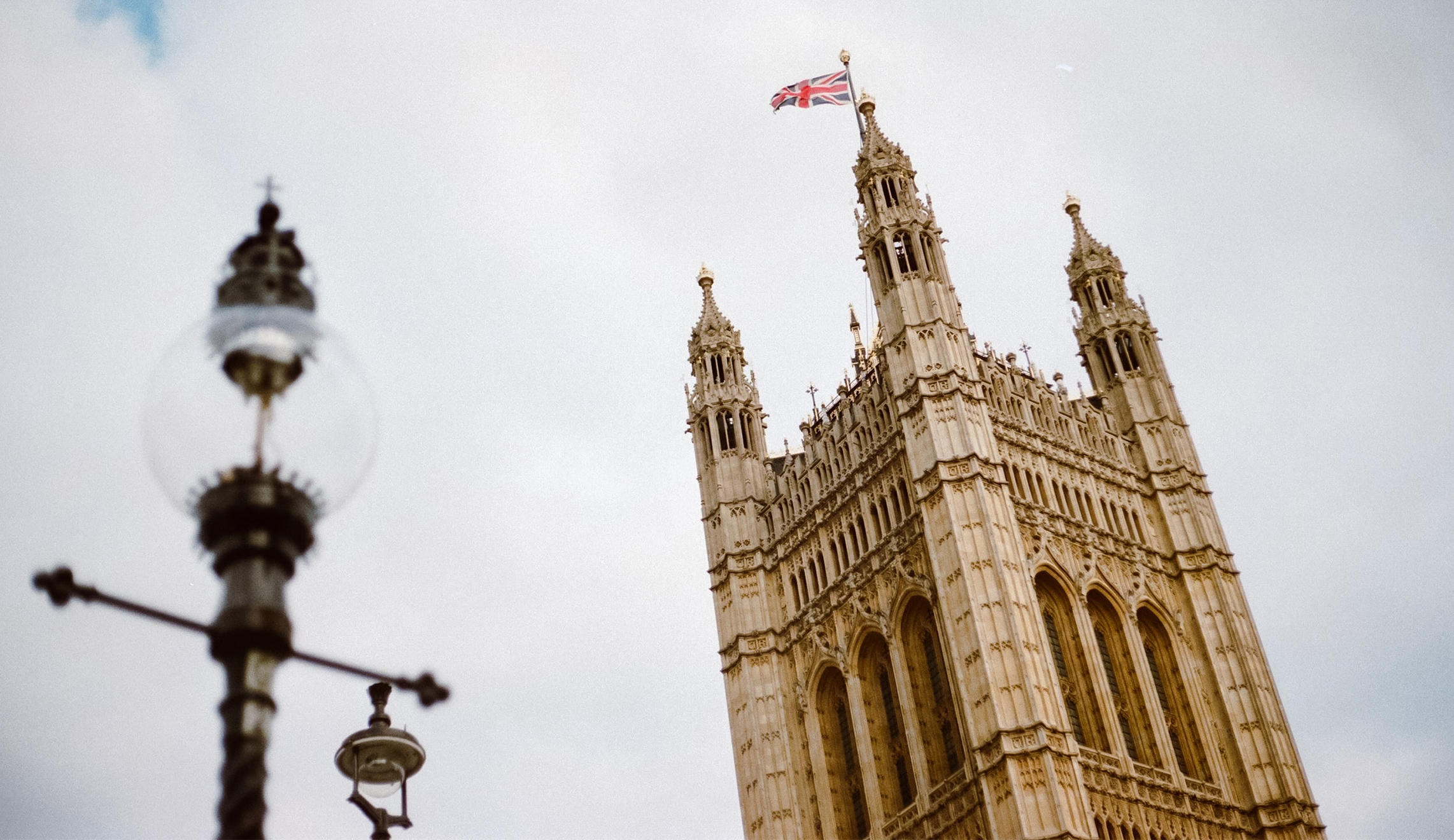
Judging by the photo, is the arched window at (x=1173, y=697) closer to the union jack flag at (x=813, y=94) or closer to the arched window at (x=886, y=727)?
the arched window at (x=886, y=727)

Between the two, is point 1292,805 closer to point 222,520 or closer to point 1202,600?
point 1202,600

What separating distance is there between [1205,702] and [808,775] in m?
11.2

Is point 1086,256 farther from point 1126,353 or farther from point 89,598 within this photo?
point 89,598

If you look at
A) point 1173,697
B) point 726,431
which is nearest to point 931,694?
point 1173,697

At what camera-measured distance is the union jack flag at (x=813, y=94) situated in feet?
177

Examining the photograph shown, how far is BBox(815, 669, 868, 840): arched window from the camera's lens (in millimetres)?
42500

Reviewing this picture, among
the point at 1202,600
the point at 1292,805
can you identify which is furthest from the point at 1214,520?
the point at 1292,805

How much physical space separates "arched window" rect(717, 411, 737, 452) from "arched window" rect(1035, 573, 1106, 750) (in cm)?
1299

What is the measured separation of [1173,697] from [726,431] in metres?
16.9

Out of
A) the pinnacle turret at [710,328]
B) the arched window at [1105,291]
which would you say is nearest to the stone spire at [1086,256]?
the arched window at [1105,291]

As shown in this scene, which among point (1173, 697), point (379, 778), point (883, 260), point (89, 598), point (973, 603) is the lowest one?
point (89, 598)

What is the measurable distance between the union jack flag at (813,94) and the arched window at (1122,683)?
19827mm

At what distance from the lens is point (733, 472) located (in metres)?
51.5

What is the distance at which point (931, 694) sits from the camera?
42.0 m
